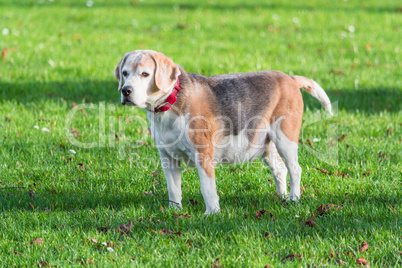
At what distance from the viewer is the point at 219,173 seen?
5.53 m

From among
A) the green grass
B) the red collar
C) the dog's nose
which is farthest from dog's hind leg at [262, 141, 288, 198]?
the dog's nose

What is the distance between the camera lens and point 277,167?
504cm

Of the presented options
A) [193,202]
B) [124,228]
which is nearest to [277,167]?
[193,202]

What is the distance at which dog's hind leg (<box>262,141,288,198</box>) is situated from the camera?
5.03m

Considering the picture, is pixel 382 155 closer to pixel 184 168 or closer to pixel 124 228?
pixel 184 168

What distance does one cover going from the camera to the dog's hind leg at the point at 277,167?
198 inches

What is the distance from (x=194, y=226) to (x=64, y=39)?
7466 mm

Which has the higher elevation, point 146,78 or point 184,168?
point 146,78

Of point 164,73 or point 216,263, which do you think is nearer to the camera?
point 216,263

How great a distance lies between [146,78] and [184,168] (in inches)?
73.6

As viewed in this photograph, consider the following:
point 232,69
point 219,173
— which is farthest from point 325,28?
point 219,173

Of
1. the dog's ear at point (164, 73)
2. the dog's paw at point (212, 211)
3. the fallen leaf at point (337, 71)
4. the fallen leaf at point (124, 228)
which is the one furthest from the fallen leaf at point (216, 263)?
the fallen leaf at point (337, 71)

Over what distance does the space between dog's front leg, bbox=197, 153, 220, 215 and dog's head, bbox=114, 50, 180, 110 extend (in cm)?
Result: 65

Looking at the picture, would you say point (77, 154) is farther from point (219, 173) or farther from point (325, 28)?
point (325, 28)
